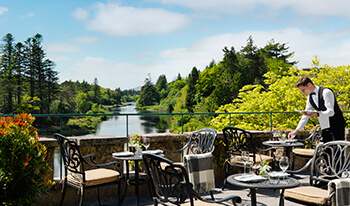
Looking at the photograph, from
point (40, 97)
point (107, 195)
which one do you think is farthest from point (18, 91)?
point (107, 195)

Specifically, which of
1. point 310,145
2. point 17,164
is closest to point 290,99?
point 310,145

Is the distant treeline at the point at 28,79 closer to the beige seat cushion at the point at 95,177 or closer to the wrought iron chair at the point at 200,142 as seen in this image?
the wrought iron chair at the point at 200,142

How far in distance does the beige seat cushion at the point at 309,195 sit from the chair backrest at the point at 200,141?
200 centimetres

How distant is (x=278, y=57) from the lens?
171 ft

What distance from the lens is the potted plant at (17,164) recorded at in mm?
2688

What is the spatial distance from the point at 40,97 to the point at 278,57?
36.2 metres

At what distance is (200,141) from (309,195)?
98.3 inches

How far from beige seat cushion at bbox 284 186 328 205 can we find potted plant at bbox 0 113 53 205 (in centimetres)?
240

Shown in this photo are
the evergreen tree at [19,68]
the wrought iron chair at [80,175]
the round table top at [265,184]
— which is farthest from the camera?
the evergreen tree at [19,68]

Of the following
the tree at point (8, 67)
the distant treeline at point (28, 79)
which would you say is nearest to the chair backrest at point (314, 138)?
the distant treeline at point (28, 79)

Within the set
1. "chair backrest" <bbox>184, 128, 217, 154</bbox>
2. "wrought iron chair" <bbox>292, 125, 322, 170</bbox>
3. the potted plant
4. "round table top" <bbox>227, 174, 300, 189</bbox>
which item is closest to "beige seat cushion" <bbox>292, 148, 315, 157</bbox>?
"wrought iron chair" <bbox>292, 125, 322, 170</bbox>

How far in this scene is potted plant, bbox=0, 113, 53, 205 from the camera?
2.69 m

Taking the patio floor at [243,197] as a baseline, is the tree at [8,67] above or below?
above

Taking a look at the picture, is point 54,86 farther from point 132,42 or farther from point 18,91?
point 132,42
